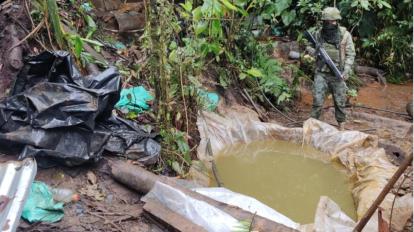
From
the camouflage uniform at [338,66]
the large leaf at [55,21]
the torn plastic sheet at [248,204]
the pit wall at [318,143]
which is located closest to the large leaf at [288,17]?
the camouflage uniform at [338,66]

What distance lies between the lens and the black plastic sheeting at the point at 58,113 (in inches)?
113

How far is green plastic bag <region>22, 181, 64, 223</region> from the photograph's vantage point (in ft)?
8.43

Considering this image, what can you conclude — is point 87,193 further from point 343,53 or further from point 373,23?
point 373,23

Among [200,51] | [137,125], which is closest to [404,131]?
[200,51]

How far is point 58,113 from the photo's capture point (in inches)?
115

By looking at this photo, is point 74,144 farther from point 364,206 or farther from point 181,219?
point 364,206

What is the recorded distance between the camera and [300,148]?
4.62m

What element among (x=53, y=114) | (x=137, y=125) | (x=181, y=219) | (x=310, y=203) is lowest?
(x=310, y=203)

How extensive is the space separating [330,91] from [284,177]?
5.87 ft

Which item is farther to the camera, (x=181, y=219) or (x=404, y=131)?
(x=404, y=131)

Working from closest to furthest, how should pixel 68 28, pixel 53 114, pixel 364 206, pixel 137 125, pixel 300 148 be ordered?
pixel 53 114
pixel 364 206
pixel 137 125
pixel 68 28
pixel 300 148

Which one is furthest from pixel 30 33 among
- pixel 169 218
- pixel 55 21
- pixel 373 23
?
pixel 373 23

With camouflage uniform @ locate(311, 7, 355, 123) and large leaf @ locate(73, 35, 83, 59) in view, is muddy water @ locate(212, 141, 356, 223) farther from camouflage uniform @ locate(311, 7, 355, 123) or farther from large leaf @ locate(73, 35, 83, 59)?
large leaf @ locate(73, 35, 83, 59)

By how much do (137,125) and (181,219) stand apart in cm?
113
